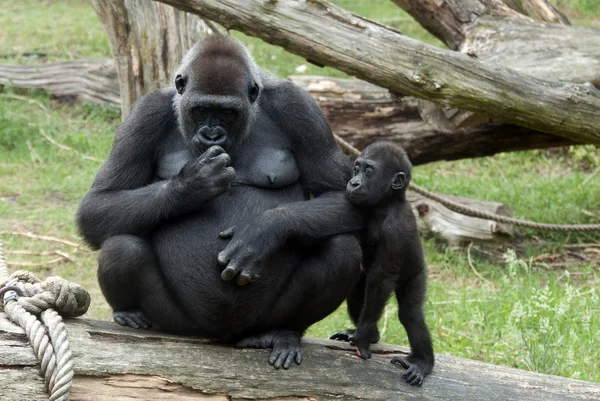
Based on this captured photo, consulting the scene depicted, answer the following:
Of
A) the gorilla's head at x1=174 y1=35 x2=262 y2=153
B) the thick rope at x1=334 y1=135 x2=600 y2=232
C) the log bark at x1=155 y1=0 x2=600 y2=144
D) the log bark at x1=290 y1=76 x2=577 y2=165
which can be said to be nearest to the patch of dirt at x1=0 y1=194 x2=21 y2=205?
the log bark at x1=290 y1=76 x2=577 y2=165

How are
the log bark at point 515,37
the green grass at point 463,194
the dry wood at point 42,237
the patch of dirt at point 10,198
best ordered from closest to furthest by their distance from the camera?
the green grass at point 463,194 < the log bark at point 515,37 < the dry wood at point 42,237 < the patch of dirt at point 10,198

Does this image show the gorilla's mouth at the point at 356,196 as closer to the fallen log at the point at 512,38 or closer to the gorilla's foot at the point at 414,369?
the gorilla's foot at the point at 414,369

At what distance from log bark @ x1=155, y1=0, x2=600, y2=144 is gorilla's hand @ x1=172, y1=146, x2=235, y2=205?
4.97 feet

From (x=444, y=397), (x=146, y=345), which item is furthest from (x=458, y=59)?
(x=146, y=345)

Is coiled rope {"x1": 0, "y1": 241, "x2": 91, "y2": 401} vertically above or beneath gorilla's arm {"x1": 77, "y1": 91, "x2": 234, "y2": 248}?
beneath

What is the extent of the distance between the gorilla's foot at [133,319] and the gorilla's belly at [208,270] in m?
0.18

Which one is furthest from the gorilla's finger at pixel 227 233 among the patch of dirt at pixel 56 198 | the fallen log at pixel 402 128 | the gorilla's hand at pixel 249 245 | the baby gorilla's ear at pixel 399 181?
the patch of dirt at pixel 56 198

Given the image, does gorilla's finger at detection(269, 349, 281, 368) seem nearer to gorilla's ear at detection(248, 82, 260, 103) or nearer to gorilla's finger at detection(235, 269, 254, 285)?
gorilla's finger at detection(235, 269, 254, 285)

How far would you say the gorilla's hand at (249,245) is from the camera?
3486mm

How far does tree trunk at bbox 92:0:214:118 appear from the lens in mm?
5285

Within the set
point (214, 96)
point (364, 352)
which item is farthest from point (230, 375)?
point (214, 96)

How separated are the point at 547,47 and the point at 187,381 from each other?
4.15 meters

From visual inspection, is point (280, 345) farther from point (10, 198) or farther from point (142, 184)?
point (10, 198)

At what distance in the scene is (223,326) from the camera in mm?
3568
